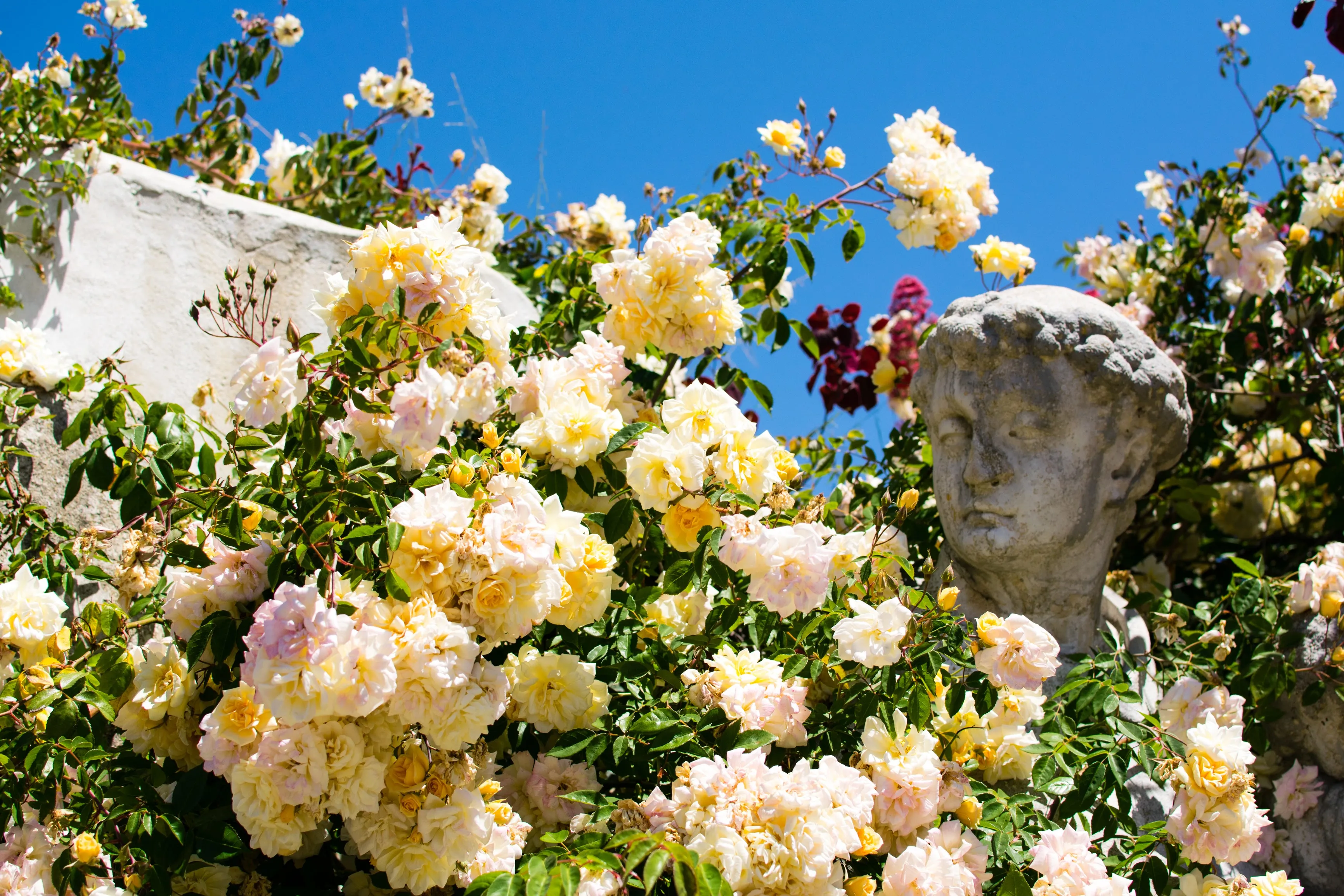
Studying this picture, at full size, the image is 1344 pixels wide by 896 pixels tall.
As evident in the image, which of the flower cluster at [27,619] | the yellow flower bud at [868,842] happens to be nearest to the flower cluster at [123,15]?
the flower cluster at [27,619]

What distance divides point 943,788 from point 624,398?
3.63 ft

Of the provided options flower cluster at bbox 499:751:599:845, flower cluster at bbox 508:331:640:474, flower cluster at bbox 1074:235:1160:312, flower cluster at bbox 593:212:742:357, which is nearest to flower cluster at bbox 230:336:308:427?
flower cluster at bbox 508:331:640:474

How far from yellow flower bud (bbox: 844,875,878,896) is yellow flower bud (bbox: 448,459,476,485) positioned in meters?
0.93

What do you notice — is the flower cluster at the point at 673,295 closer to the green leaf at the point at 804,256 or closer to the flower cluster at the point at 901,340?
the green leaf at the point at 804,256

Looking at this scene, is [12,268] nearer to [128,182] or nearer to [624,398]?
[128,182]

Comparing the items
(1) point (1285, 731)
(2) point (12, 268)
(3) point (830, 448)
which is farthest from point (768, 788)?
(2) point (12, 268)

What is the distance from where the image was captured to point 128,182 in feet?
11.2

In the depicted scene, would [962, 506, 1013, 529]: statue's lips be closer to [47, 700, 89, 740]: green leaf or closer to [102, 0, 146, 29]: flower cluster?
[47, 700, 89, 740]: green leaf

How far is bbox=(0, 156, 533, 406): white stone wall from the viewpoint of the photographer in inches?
127

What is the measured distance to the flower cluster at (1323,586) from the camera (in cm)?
232

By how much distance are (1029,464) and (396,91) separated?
334 cm

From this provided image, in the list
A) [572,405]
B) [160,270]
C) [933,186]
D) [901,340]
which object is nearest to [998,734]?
[572,405]

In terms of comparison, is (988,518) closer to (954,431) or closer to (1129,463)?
(954,431)

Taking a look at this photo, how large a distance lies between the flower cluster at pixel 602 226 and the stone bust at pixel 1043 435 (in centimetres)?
186
